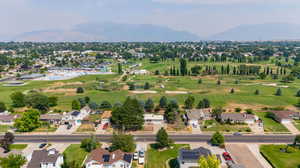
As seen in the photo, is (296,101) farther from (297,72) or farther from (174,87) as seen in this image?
(297,72)

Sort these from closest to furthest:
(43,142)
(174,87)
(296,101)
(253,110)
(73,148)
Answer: (73,148)
(43,142)
(253,110)
(296,101)
(174,87)

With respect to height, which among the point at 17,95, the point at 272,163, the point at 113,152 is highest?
the point at 17,95

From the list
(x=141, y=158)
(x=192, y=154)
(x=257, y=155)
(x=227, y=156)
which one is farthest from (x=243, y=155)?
(x=141, y=158)

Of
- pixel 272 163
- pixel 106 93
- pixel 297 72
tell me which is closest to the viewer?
pixel 272 163

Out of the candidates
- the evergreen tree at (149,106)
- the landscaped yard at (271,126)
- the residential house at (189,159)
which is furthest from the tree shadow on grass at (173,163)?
the landscaped yard at (271,126)

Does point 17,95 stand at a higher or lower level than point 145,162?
higher

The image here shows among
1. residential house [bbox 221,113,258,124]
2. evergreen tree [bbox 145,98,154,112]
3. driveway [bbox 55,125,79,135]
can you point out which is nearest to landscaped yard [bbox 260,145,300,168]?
residential house [bbox 221,113,258,124]

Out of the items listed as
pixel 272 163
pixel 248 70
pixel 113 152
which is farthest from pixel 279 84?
pixel 113 152
